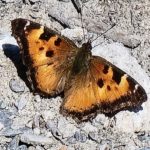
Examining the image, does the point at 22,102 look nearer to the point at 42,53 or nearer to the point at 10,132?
the point at 10,132

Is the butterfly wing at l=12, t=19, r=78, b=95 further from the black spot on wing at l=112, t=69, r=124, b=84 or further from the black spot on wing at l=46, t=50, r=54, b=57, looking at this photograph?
the black spot on wing at l=112, t=69, r=124, b=84

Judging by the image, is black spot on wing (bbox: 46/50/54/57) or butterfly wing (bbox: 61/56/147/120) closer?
butterfly wing (bbox: 61/56/147/120)

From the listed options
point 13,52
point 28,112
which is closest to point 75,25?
point 13,52

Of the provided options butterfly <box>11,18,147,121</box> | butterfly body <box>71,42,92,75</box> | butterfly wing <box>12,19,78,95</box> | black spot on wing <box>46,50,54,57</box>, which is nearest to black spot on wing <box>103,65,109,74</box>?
butterfly <box>11,18,147,121</box>

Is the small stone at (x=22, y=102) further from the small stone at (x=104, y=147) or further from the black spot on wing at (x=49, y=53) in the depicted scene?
the small stone at (x=104, y=147)

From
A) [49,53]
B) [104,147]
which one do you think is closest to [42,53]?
[49,53]

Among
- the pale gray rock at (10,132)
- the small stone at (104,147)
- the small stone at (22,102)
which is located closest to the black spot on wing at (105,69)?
the small stone at (104,147)

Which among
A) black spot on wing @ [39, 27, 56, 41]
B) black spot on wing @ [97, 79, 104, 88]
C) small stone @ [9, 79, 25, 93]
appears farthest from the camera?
small stone @ [9, 79, 25, 93]
